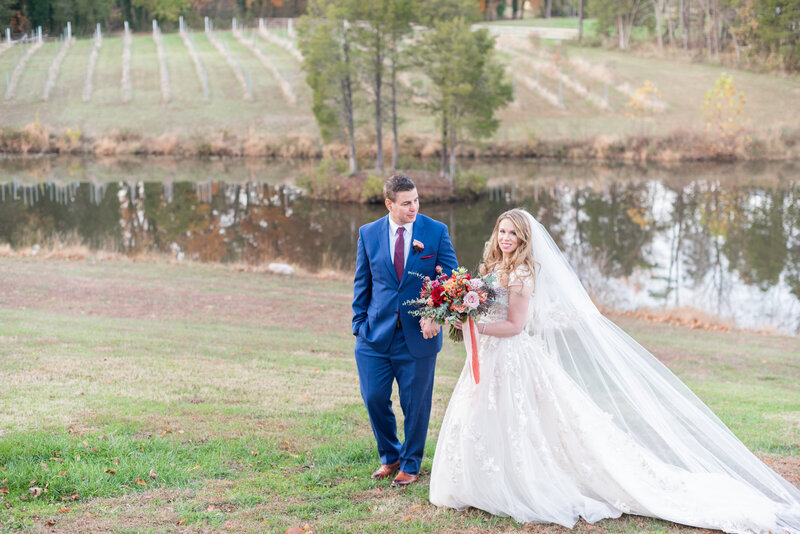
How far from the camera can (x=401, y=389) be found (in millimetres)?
5602

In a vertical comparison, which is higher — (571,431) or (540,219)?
(571,431)

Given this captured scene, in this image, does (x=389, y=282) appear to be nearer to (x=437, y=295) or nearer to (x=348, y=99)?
(x=437, y=295)

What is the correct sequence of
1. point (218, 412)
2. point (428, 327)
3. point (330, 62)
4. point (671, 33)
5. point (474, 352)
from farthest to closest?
point (671, 33) < point (330, 62) < point (218, 412) < point (474, 352) < point (428, 327)

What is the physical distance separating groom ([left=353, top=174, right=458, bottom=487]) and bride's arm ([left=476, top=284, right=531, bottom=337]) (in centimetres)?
39

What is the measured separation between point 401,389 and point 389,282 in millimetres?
848

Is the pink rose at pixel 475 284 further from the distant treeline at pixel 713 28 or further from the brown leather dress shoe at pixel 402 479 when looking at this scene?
the distant treeline at pixel 713 28

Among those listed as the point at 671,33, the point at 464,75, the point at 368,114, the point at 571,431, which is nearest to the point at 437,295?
the point at 571,431

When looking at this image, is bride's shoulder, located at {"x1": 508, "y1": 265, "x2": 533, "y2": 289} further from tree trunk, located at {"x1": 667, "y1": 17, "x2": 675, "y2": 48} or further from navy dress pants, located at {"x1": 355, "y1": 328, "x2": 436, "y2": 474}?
tree trunk, located at {"x1": 667, "y1": 17, "x2": 675, "y2": 48}

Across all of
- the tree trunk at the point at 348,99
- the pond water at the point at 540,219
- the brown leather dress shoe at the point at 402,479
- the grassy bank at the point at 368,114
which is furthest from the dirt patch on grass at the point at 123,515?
the grassy bank at the point at 368,114

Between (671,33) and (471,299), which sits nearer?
(471,299)

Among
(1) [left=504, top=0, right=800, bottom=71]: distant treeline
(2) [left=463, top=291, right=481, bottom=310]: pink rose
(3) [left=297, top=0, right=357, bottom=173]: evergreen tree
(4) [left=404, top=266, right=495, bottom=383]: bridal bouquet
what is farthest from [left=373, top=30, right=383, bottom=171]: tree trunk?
(1) [left=504, top=0, right=800, bottom=71]: distant treeline

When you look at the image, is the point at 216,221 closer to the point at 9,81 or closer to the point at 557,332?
the point at 557,332

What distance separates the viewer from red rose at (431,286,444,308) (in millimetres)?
5070

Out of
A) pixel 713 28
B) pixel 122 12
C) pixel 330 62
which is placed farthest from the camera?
pixel 122 12
